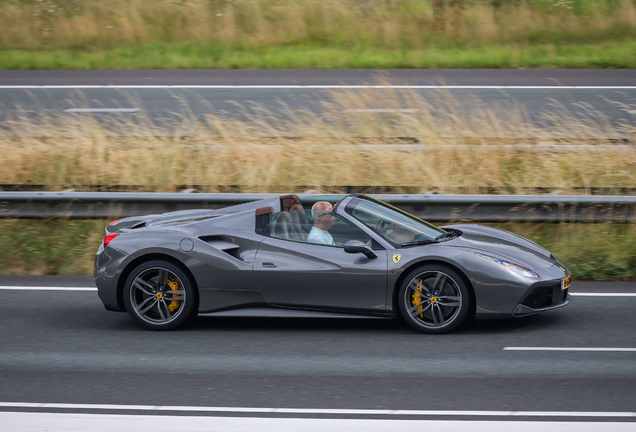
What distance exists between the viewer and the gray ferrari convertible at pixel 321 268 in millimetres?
6551

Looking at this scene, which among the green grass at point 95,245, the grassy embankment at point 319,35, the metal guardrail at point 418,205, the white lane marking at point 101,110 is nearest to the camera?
the green grass at point 95,245

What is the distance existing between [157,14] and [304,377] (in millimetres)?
18675

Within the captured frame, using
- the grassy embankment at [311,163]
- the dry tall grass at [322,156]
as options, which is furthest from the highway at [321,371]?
Result: the dry tall grass at [322,156]

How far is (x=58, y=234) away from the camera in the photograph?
32.9 feet

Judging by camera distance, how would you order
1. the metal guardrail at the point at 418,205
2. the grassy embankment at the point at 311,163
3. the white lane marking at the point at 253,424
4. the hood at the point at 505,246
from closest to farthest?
the white lane marking at the point at 253,424
the hood at the point at 505,246
the metal guardrail at the point at 418,205
the grassy embankment at the point at 311,163

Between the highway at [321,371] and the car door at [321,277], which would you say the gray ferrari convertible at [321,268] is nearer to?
the car door at [321,277]

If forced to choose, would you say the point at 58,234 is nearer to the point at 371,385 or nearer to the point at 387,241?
the point at 387,241

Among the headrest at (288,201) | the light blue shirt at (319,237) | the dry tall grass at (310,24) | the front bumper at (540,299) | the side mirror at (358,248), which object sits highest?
the dry tall grass at (310,24)

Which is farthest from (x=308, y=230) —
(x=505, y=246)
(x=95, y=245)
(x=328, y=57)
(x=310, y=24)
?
(x=310, y=24)

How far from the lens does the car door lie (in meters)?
6.59

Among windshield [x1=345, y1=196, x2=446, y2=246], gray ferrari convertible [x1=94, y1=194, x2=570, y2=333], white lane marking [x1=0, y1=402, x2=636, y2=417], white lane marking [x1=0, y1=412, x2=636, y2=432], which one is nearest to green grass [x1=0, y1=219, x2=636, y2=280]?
gray ferrari convertible [x1=94, y1=194, x2=570, y2=333]

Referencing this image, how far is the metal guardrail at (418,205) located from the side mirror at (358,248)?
8.57 feet

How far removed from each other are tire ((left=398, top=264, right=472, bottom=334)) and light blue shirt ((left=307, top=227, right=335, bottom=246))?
0.77 m

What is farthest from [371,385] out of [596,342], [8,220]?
[8,220]
